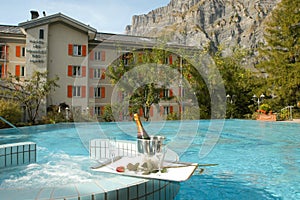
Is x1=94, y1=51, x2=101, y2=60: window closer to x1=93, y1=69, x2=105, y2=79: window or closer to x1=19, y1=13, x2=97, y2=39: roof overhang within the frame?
x1=93, y1=69, x2=105, y2=79: window

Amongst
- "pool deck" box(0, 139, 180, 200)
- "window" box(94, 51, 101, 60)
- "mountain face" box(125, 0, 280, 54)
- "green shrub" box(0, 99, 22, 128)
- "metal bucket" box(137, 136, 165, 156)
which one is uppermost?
"mountain face" box(125, 0, 280, 54)

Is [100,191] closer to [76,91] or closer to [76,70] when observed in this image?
[76,91]

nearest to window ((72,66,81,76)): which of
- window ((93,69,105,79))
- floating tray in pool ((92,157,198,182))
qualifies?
window ((93,69,105,79))

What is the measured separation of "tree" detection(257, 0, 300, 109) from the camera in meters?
19.6

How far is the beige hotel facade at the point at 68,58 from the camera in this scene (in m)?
19.2

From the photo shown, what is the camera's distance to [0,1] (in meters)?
11.7

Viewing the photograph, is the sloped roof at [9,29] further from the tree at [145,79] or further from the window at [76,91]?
the tree at [145,79]

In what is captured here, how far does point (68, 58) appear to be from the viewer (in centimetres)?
2039

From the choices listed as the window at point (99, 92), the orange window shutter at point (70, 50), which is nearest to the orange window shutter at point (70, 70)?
the orange window shutter at point (70, 50)

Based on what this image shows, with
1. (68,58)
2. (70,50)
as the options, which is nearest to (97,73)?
(68,58)

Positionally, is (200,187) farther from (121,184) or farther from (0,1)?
(0,1)

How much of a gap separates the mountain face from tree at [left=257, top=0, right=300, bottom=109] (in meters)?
55.0

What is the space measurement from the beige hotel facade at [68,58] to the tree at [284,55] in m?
7.65

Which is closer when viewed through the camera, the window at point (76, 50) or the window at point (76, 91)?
the window at point (76, 91)
